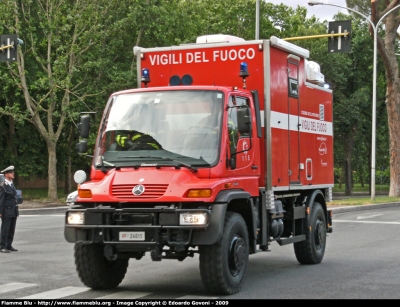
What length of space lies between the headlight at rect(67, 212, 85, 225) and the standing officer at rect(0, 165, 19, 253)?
625cm

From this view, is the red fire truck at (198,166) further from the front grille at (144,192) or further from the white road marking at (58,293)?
the white road marking at (58,293)

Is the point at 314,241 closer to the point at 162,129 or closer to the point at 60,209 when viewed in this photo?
the point at 162,129

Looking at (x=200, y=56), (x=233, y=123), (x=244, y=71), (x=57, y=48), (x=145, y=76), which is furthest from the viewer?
(x=57, y=48)

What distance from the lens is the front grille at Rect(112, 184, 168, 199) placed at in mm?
9125

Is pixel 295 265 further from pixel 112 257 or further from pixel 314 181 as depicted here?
pixel 112 257

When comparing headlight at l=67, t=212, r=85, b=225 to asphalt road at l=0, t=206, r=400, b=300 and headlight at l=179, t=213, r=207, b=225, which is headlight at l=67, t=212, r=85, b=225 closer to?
asphalt road at l=0, t=206, r=400, b=300

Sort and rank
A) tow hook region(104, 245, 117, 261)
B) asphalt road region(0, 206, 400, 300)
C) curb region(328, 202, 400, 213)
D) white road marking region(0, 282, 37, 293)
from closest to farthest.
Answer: tow hook region(104, 245, 117, 261) < asphalt road region(0, 206, 400, 300) < white road marking region(0, 282, 37, 293) < curb region(328, 202, 400, 213)

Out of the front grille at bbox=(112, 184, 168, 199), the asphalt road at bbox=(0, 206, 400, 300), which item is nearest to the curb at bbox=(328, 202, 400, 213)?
the asphalt road at bbox=(0, 206, 400, 300)

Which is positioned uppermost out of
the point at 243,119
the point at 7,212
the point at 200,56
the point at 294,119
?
the point at 200,56

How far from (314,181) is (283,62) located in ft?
7.89

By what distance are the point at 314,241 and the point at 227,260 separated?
4.04 meters

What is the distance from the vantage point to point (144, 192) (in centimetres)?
917

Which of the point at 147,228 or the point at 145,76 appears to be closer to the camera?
the point at 147,228

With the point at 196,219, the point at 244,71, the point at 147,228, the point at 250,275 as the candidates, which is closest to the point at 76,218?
the point at 147,228
